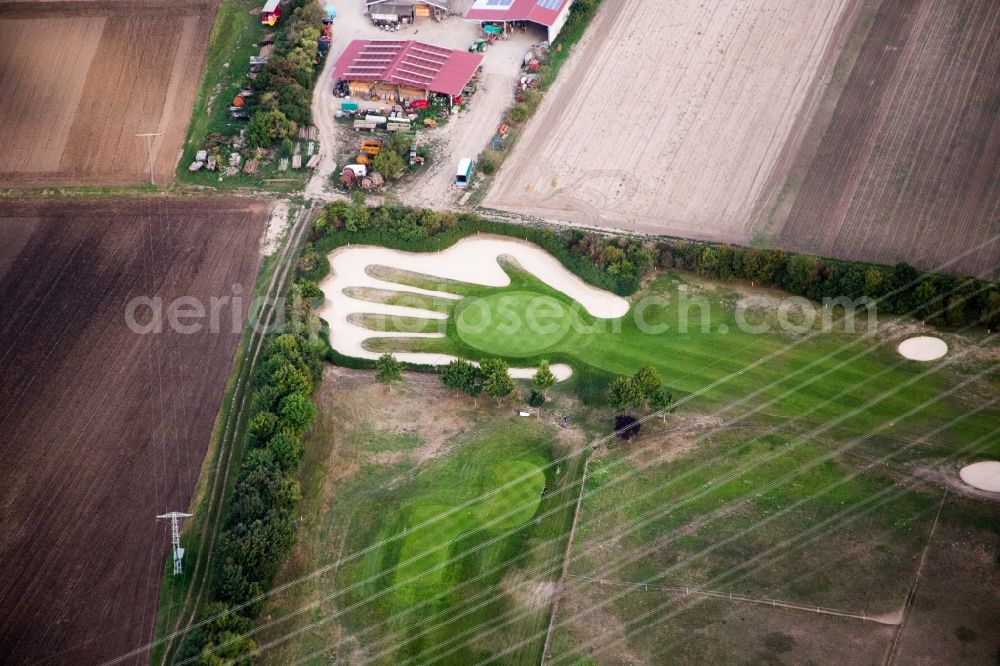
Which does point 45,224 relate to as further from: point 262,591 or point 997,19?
point 997,19

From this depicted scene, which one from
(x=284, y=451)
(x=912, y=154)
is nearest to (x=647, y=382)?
(x=284, y=451)

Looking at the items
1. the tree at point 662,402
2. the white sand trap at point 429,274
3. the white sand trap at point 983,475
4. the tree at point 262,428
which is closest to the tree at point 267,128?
the white sand trap at point 429,274

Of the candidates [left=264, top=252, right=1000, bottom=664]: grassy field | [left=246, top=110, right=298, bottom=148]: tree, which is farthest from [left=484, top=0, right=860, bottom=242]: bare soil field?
[left=246, top=110, right=298, bottom=148]: tree

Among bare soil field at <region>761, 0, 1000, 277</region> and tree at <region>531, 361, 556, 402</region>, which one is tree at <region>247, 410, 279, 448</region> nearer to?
tree at <region>531, 361, 556, 402</region>

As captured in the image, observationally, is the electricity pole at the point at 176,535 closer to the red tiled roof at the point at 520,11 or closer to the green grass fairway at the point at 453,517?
the green grass fairway at the point at 453,517

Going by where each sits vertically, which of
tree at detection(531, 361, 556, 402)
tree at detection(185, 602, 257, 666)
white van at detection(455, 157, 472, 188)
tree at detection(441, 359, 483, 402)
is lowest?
tree at detection(185, 602, 257, 666)
